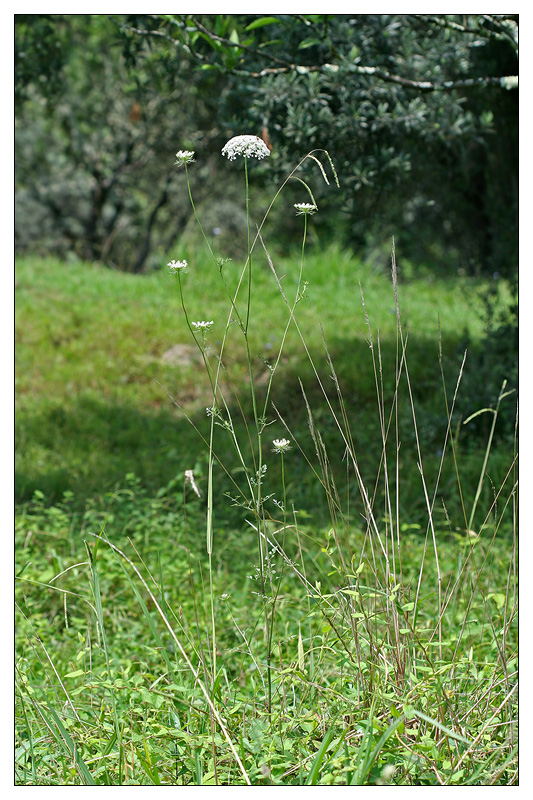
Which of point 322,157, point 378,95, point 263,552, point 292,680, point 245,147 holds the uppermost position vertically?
point 378,95

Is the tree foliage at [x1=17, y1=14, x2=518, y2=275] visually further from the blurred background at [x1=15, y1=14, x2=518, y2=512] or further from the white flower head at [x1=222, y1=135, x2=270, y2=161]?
the white flower head at [x1=222, y1=135, x2=270, y2=161]

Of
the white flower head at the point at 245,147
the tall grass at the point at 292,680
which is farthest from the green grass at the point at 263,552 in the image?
the white flower head at the point at 245,147

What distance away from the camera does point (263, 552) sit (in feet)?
5.95

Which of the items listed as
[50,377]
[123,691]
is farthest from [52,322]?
[123,691]

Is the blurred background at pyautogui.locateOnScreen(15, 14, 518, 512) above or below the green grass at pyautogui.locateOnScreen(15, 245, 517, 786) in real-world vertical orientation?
above

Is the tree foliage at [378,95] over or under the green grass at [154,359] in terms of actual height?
over

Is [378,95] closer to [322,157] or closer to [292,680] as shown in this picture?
[322,157]

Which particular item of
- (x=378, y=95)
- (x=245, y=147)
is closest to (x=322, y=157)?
(x=378, y=95)

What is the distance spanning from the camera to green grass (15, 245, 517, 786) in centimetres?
159

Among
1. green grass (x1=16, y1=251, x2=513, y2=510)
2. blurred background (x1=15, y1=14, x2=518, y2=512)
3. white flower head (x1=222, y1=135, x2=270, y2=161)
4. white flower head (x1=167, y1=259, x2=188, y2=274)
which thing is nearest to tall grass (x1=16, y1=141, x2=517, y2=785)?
white flower head (x1=167, y1=259, x2=188, y2=274)

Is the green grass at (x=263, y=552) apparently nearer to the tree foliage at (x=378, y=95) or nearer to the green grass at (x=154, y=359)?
the green grass at (x=154, y=359)

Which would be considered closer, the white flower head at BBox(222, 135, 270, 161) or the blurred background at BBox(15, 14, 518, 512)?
the white flower head at BBox(222, 135, 270, 161)

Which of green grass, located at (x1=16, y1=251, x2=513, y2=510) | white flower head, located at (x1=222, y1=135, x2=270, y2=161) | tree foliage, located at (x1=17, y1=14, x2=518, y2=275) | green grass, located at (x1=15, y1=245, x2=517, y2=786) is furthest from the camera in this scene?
green grass, located at (x1=16, y1=251, x2=513, y2=510)

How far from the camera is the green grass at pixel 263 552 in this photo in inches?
62.6
